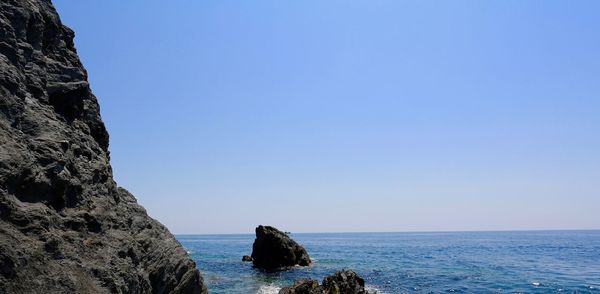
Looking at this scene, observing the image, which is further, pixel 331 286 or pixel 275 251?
pixel 275 251

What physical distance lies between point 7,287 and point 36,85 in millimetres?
4054

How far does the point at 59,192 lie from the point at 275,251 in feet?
149

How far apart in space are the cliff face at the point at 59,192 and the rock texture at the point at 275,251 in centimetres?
4117

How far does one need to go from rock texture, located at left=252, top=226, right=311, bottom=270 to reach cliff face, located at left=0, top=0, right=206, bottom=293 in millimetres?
41171

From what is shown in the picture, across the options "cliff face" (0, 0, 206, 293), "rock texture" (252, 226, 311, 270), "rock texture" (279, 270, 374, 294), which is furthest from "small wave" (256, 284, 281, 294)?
"cliff face" (0, 0, 206, 293)

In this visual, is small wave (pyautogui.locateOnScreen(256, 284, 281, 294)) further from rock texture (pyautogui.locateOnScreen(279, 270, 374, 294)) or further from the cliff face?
the cliff face

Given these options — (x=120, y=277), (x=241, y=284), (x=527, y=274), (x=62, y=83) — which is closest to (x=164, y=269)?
(x=120, y=277)

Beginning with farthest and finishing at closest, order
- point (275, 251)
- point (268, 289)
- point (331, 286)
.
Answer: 1. point (275, 251)
2. point (268, 289)
3. point (331, 286)

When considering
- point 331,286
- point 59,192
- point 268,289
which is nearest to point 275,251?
point 268,289

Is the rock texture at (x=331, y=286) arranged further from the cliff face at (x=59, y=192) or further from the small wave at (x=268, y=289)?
the cliff face at (x=59, y=192)

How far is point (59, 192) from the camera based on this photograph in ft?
23.1

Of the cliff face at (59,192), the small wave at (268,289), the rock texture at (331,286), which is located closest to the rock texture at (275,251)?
the small wave at (268,289)

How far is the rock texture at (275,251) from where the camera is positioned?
164ft

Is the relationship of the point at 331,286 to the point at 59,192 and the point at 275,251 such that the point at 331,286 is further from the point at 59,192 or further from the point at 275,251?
the point at 275,251
